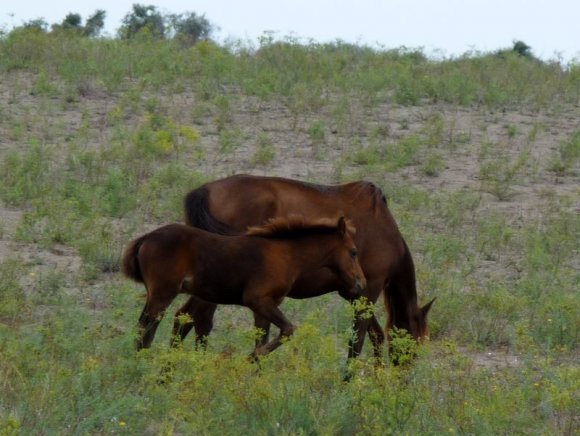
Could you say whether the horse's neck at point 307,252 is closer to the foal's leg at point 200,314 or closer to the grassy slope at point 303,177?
the grassy slope at point 303,177

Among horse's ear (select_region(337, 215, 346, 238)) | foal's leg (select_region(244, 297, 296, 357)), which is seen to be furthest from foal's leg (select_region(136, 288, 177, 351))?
horse's ear (select_region(337, 215, 346, 238))

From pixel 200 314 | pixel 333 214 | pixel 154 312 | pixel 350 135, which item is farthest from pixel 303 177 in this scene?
pixel 154 312

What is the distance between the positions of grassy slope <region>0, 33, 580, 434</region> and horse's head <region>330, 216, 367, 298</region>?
40 centimetres

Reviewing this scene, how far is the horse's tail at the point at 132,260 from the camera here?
871 centimetres

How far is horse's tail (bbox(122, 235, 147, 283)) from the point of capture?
8.71m

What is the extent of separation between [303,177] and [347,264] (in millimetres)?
5790

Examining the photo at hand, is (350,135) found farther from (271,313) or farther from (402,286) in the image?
(271,313)

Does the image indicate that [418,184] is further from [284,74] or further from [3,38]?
[3,38]

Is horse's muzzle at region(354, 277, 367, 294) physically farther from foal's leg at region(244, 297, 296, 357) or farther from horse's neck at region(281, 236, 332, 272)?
foal's leg at region(244, 297, 296, 357)

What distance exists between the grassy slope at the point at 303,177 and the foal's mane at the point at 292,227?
2.23 feet

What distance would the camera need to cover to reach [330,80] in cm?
1869

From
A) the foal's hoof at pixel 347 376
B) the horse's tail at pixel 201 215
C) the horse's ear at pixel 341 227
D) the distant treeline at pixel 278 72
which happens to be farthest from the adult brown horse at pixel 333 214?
the distant treeline at pixel 278 72

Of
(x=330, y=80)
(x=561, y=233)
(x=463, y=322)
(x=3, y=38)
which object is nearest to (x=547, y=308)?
(x=463, y=322)

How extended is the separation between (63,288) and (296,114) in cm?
659
